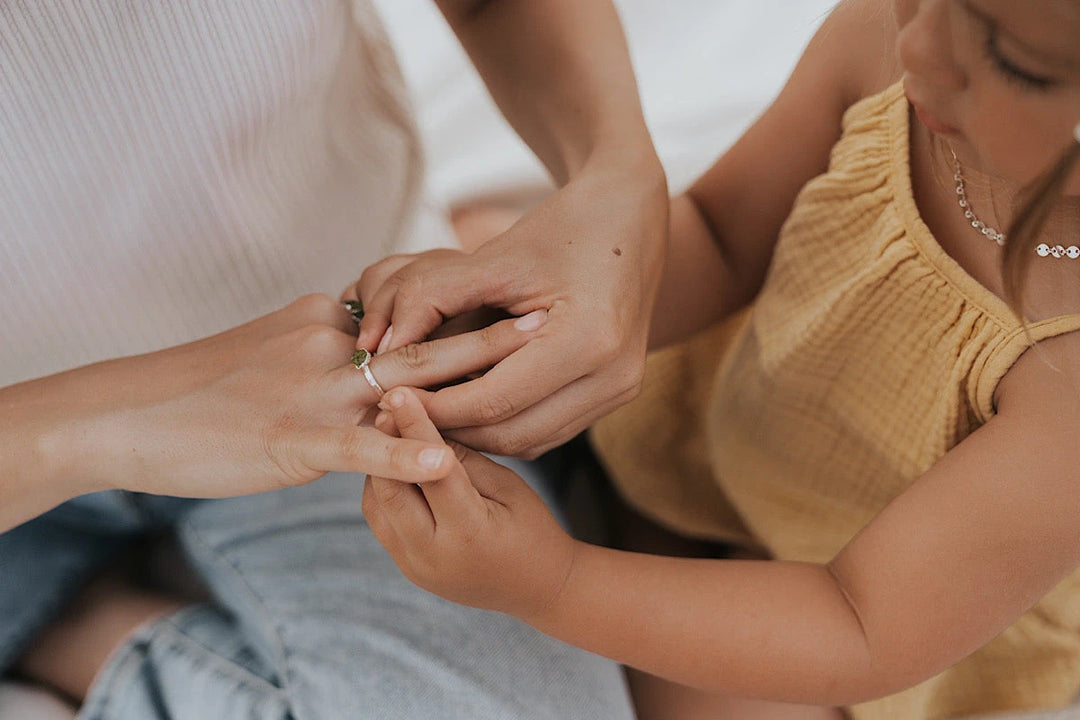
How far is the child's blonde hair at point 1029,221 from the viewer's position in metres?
0.47

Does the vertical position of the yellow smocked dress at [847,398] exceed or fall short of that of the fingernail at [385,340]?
it falls short

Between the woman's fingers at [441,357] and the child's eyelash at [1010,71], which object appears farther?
the woman's fingers at [441,357]

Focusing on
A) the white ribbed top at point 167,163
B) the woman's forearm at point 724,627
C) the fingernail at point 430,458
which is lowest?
the woman's forearm at point 724,627

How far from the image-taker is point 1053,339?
57cm

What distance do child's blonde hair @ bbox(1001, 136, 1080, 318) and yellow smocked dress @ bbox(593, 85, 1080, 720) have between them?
35 mm

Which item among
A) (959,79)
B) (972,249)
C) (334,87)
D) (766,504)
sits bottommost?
(766,504)

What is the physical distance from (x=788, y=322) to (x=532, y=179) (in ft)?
1.37

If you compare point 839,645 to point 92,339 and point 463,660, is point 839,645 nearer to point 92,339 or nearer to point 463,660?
point 463,660

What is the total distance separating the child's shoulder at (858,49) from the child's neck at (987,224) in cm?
6

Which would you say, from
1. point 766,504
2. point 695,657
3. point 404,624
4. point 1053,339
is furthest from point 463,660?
point 1053,339

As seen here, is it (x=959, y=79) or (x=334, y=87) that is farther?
(x=334, y=87)

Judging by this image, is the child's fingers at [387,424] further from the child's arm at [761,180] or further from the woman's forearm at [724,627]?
the child's arm at [761,180]

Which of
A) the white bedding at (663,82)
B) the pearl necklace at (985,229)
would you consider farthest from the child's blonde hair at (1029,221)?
the white bedding at (663,82)

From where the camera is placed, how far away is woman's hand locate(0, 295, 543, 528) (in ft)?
1.87
